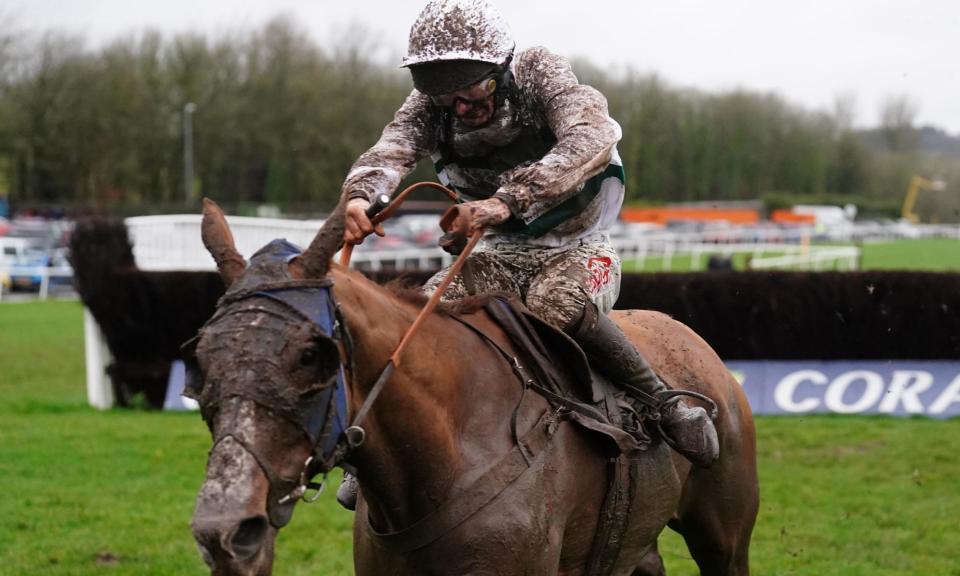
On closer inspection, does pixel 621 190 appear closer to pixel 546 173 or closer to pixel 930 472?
pixel 546 173

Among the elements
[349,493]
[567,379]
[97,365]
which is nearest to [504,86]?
[567,379]

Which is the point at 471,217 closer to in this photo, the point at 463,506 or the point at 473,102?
the point at 473,102

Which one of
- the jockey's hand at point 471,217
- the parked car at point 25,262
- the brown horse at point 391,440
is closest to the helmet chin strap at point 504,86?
the jockey's hand at point 471,217

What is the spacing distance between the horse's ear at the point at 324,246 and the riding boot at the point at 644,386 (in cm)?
140

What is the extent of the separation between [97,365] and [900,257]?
3719cm

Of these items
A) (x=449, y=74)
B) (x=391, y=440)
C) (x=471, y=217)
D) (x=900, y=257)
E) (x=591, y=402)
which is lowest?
(x=900, y=257)

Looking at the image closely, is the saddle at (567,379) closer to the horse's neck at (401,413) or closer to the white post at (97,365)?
the horse's neck at (401,413)

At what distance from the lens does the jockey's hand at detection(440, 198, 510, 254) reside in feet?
10.9

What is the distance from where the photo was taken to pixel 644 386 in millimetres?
4215

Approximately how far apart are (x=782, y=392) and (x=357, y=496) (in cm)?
947

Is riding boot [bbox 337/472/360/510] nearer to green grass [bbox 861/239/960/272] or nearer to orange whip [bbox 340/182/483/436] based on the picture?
orange whip [bbox 340/182/483/436]

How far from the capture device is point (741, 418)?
5133mm

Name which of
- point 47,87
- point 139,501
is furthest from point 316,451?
point 47,87

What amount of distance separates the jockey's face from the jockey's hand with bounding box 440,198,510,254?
1.88 feet
